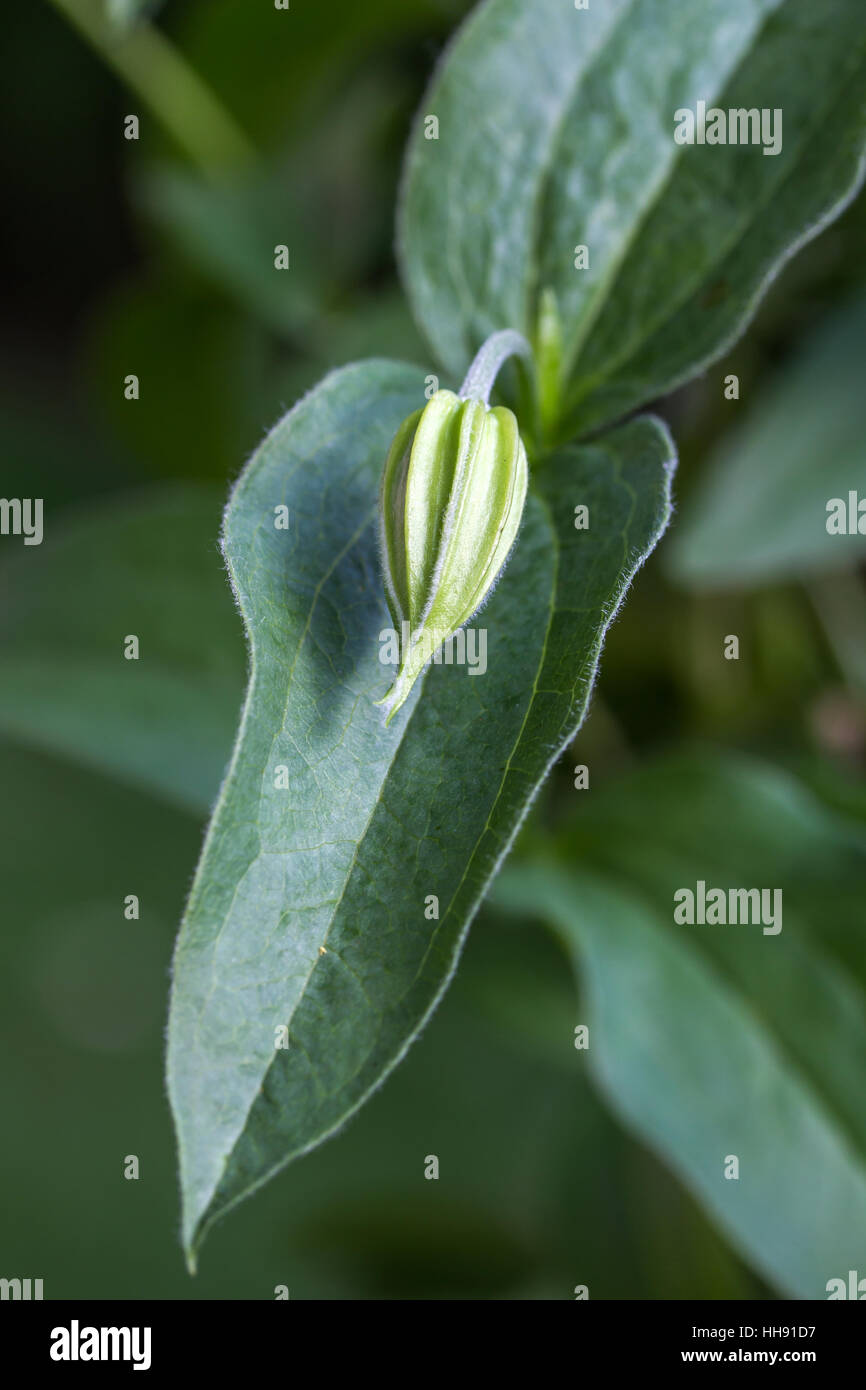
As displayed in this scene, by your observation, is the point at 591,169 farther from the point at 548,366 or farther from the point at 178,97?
the point at 178,97

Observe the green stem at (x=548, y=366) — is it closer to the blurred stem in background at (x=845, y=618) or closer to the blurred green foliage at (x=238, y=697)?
the blurred green foliage at (x=238, y=697)

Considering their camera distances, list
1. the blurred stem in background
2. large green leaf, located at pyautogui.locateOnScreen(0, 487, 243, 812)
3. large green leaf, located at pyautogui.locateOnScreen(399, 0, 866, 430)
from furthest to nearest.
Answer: the blurred stem in background, large green leaf, located at pyautogui.locateOnScreen(0, 487, 243, 812), large green leaf, located at pyautogui.locateOnScreen(399, 0, 866, 430)

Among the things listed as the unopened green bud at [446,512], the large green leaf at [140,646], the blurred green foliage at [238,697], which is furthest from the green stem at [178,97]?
the unopened green bud at [446,512]

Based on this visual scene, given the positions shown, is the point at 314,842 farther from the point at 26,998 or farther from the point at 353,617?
the point at 26,998

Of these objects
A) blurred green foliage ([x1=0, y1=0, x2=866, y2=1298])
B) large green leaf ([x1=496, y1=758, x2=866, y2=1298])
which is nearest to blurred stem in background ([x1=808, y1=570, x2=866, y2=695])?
blurred green foliage ([x1=0, y1=0, x2=866, y2=1298])

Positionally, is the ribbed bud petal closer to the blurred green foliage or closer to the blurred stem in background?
the blurred green foliage

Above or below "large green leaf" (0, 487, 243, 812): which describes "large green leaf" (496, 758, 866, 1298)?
below

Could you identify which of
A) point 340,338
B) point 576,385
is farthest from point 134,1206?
point 576,385

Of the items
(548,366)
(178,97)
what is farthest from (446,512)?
(178,97)
